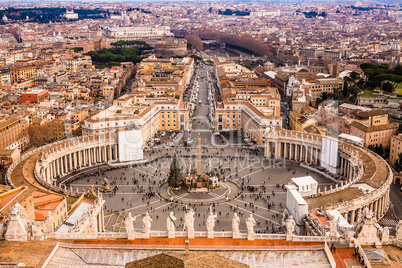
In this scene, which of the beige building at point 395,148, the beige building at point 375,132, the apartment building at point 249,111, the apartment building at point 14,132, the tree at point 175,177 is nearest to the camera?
the tree at point 175,177

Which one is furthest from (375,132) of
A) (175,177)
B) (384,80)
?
(384,80)

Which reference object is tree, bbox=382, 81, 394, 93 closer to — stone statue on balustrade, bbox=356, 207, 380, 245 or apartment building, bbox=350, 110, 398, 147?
apartment building, bbox=350, 110, 398, 147

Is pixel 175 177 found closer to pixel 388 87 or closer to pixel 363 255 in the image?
pixel 363 255

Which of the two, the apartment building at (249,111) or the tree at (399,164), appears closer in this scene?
the tree at (399,164)

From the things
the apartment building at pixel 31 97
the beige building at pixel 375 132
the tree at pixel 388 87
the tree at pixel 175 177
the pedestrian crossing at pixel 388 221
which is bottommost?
the pedestrian crossing at pixel 388 221

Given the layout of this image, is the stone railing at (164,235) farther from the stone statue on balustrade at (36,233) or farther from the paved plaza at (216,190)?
the paved plaza at (216,190)

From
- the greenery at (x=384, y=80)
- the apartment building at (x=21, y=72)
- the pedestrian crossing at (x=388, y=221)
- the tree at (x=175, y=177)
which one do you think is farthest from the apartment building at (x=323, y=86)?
the apartment building at (x=21, y=72)
